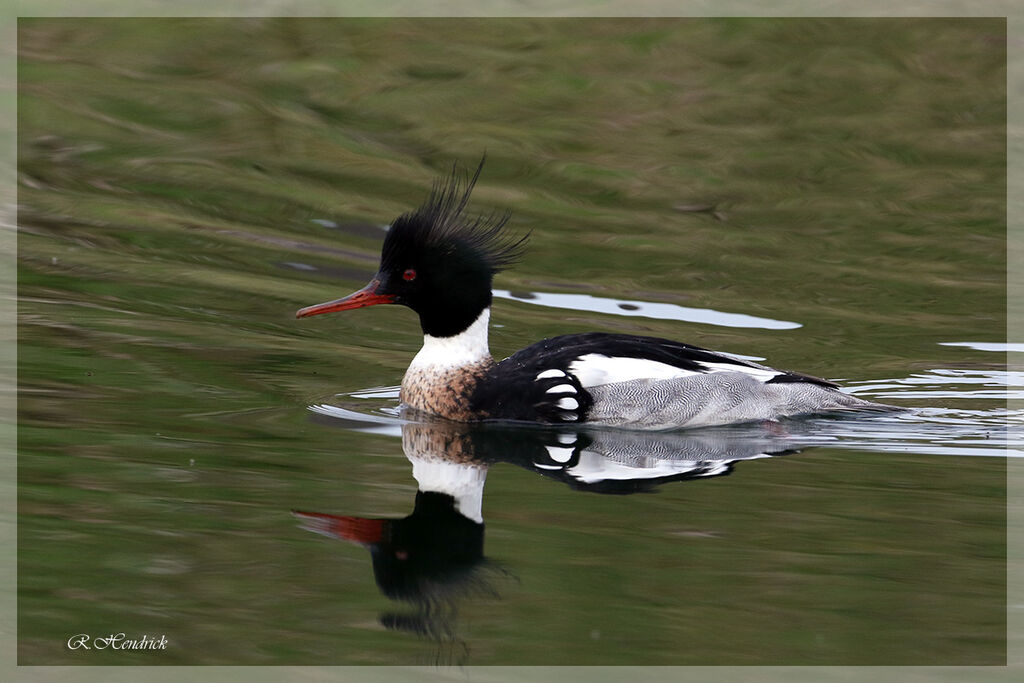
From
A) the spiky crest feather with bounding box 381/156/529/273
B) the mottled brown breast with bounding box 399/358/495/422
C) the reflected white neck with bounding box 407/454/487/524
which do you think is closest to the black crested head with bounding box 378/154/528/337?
the spiky crest feather with bounding box 381/156/529/273

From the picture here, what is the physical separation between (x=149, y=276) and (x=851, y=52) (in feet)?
32.5

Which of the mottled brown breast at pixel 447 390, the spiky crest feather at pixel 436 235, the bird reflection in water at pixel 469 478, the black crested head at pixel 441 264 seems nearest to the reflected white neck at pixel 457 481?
the bird reflection in water at pixel 469 478

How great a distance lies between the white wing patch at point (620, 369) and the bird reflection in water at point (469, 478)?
32 centimetres

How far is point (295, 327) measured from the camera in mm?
10633

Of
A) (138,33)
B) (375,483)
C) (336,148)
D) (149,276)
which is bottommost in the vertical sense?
(375,483)

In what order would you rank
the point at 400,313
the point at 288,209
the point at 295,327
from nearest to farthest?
the point at 295,327, the point at 400,313, the point at 288,209

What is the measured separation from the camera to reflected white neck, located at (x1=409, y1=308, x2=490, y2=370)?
8.77 m

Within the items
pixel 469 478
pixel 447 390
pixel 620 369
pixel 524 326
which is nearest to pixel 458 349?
pixel 447 390

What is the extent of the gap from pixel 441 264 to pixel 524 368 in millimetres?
821

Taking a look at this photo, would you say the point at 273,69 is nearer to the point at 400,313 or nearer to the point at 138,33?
the point at 138,33

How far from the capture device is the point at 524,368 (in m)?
8.53

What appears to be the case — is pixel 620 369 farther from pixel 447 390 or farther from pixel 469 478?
pixel 469 478

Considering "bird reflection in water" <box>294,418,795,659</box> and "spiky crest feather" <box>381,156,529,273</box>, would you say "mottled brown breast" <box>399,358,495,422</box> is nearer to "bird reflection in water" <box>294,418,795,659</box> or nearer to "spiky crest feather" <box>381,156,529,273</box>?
"bird reflection in water" <box>294,418,795,659</box>

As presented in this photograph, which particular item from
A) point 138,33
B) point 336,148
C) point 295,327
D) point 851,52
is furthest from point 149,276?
point 851,52
